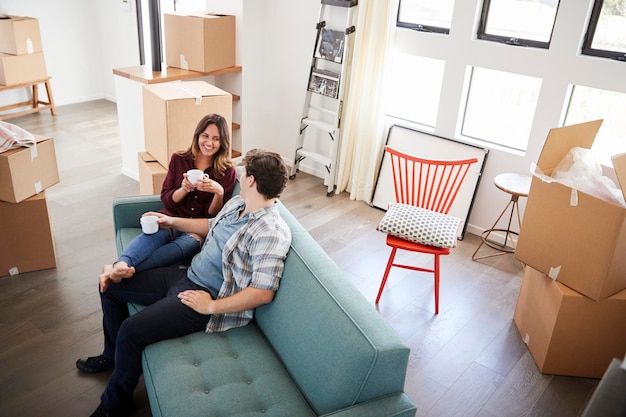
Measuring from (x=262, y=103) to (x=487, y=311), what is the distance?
9.93 feet

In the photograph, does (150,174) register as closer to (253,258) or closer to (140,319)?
(140,319)

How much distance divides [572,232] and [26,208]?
3053 mm

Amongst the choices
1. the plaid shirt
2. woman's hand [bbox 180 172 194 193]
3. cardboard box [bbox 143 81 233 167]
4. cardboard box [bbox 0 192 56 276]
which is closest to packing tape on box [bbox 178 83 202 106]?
cardboard box [bbox 143 81 233 167]

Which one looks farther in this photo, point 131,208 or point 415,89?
point 415,89

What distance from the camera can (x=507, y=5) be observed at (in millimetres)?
3928

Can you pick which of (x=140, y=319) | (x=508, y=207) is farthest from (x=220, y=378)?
(x=508, y=207)

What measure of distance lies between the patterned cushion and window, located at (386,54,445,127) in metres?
1.60

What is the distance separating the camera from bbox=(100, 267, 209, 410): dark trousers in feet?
7.21

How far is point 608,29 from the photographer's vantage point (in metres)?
3.55

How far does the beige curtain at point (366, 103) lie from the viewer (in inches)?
170

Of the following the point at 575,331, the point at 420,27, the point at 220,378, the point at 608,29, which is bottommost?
the point at 575,331

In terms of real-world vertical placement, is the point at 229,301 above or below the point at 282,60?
below

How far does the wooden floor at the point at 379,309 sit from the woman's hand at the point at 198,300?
584mm

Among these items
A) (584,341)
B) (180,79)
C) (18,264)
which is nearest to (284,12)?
(180,79)
